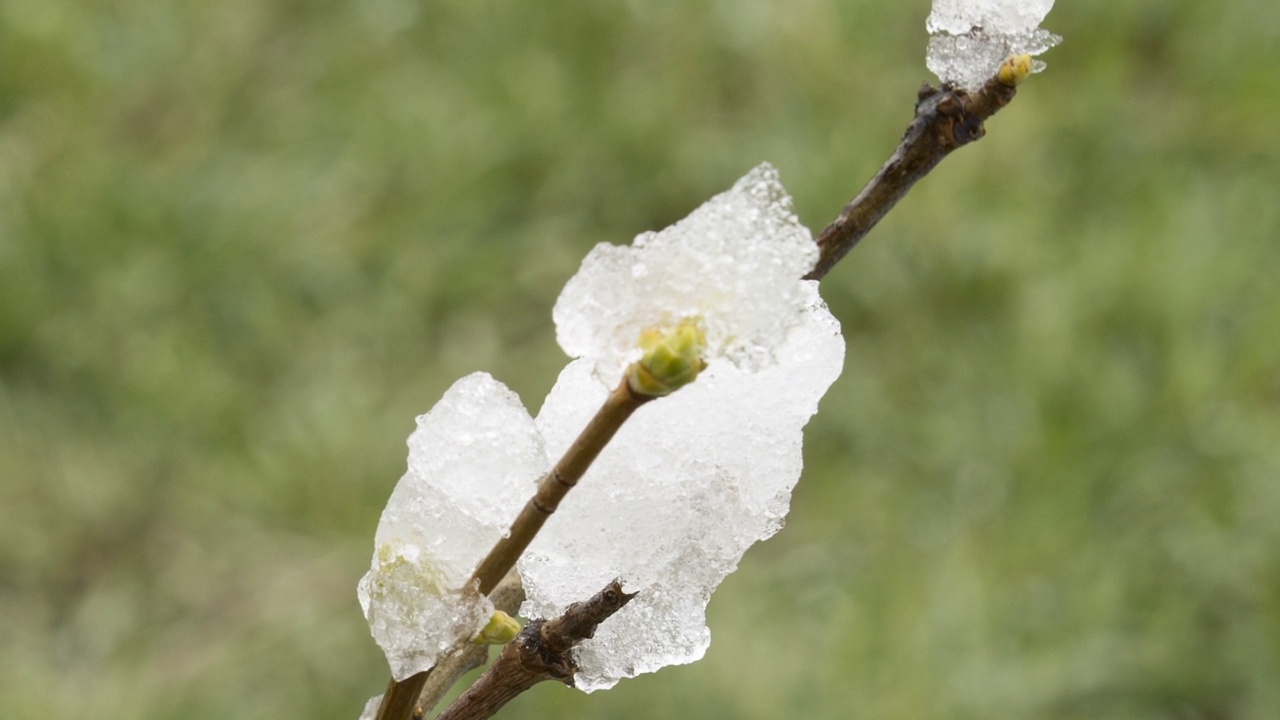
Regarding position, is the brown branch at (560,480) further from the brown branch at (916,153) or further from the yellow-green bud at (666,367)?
the brown branch at (916,153)

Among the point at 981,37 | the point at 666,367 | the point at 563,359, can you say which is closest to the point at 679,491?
the point at 666,367

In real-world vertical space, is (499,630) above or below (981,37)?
below

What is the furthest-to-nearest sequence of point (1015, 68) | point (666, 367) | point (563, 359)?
point (563, 359) < point (1015, 68) < point (666, 367)

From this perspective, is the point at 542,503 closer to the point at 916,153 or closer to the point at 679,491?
the point at 679,491

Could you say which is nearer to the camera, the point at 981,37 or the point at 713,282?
the point at 713,282

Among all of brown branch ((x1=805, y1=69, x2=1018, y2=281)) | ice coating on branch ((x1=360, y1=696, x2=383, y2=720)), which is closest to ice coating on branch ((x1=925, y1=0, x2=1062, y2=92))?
brown branch ((x1=805, y1=69, x2=1018, y2=281))

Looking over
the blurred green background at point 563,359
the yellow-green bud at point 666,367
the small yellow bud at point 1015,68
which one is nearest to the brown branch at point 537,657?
the yellow-green bud at point 666,367
